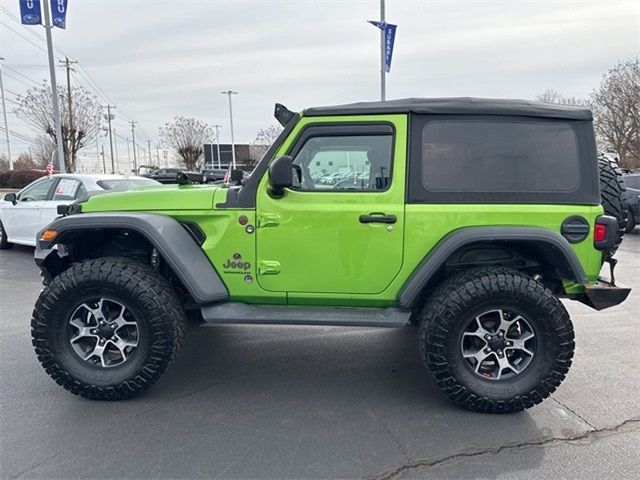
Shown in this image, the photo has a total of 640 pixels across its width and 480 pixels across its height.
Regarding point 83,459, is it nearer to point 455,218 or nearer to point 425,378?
point 425,378

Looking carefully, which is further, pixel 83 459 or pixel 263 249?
pixel 263 249

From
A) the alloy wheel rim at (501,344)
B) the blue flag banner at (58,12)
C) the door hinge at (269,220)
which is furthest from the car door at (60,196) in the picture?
the blue flag banner at (58,12)

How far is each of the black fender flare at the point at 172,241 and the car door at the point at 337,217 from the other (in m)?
0.38

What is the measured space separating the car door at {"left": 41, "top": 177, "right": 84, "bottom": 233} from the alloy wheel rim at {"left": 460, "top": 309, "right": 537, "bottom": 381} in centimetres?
684

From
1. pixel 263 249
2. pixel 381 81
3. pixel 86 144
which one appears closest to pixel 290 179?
pixel 263 249

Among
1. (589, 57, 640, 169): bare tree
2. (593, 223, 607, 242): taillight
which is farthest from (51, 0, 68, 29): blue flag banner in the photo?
(589, 57, 640, 169): bare tree

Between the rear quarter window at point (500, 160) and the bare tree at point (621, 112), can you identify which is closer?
the rear quarter window at point (500, 160)

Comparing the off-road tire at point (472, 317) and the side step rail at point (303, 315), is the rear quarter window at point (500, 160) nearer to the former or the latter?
the off-road tire at point (472, 317)

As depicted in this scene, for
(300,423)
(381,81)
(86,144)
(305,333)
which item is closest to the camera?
(300,423)

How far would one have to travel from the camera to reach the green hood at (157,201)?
3248 mm

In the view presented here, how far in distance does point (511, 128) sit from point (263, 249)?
1950mm

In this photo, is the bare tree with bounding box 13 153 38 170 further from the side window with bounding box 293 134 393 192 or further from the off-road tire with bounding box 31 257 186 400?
the side window with bounding box 293 134 393 192

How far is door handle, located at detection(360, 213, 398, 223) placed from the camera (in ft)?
9.99

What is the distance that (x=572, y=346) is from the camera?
2.97m
